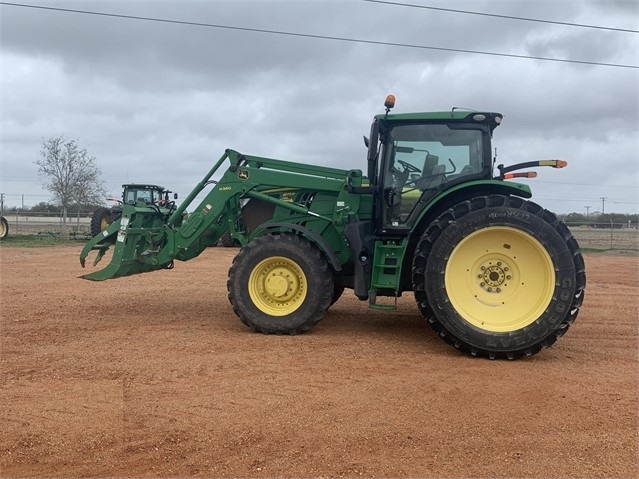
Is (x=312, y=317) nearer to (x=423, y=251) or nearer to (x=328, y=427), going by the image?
(x=423, y=251)

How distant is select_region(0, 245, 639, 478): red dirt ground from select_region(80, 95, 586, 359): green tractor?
470mm

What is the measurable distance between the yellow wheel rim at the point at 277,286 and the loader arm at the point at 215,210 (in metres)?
0.88

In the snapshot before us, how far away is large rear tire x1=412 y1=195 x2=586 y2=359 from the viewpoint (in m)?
5.95

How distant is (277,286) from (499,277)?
264 centimetres

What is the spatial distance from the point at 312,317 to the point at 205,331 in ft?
4.55

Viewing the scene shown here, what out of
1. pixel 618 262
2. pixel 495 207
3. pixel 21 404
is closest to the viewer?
pixel 21 404

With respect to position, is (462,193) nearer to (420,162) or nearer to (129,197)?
(420,162)

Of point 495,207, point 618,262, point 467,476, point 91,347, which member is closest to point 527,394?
point 467,476

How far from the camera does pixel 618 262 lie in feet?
64.1

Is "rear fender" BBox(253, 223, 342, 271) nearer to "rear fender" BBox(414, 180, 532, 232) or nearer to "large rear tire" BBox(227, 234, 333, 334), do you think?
"large rear tire" BBox(227, 234, 333, 334)

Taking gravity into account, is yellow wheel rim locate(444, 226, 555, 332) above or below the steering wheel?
below

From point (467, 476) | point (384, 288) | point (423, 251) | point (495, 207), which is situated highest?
point (495, 207)

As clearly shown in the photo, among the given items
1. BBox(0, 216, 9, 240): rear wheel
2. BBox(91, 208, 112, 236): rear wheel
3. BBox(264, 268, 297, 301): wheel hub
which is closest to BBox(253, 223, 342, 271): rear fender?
BBox(264, 268, 297, 301): wheel hub

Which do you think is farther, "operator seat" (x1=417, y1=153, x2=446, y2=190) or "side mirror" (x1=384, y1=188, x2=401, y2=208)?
"side mirror" (x1=384, y1=188, x2=401, y2=208)
